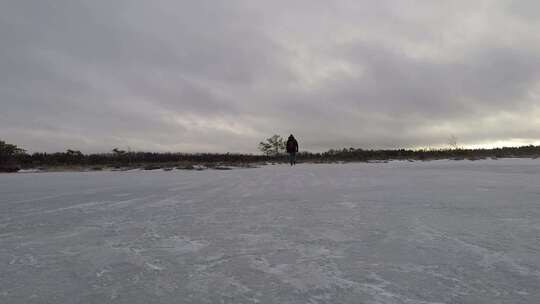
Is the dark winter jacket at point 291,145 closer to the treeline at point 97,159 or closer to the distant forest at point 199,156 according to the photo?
the distant forest at point 199,156

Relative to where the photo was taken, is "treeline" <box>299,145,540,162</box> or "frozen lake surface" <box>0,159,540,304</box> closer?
"frozen lake surface" <box>0,159,540,304</box>

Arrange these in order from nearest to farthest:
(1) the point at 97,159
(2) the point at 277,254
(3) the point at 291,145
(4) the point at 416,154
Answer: (2) the point at 277,254, (3) the point at 291,145, (1) the point at 97,159, (4) the point at 416,154

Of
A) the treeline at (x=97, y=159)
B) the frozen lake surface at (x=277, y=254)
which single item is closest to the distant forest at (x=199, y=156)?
the treeline at (x=97, y=159)

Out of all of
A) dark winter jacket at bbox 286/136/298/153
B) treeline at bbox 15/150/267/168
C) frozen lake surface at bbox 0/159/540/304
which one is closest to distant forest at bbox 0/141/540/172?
treeline at bbox 15/150/267/168

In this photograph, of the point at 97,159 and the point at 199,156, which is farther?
the point at 199,156

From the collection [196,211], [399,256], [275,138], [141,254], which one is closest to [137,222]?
[196,211]

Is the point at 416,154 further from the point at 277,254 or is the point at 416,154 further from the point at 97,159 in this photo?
the point at 277,254

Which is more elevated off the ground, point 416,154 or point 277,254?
point 416,154

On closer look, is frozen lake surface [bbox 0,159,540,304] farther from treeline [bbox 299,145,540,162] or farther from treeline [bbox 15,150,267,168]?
treeline [bbox 299,145,540,162]

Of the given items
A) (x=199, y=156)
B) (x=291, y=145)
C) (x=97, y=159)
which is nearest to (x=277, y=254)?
(x=291, y=145)

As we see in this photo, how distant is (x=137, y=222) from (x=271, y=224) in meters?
1.04

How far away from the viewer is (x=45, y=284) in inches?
50.9

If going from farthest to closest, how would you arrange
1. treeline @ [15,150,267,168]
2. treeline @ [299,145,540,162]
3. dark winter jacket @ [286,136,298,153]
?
treeline @ [299,145,540,162] < treeline @ [15,150,267,168] < dark winter jacket @ [286,136,298,153]

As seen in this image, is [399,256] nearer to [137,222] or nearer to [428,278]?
[428,278]
